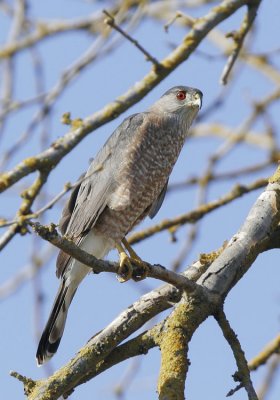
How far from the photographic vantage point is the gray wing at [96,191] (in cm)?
527

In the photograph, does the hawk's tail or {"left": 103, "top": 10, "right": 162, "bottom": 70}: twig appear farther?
the hawk's tail

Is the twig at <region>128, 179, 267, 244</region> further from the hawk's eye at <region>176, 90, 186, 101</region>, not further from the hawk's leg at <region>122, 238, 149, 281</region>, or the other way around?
the hawk's eye at <region>176, 90, 186, 101</region>

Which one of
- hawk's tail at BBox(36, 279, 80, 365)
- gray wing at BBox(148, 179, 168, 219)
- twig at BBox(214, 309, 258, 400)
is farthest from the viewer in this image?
gray wing at BBox(148, 179, 168, 219)

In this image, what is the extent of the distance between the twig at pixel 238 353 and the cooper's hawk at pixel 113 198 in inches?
58.6

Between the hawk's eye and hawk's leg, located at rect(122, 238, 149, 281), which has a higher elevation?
the hawk's eye

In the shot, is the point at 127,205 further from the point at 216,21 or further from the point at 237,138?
the point at 216,21

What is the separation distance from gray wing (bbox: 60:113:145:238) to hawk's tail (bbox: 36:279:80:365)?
A: 39 cm

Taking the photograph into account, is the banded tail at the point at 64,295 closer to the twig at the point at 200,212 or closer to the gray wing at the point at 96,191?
the gray wing at the point at 96,191

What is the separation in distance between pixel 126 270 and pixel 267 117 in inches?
70.9

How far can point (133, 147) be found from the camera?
550 centimetres

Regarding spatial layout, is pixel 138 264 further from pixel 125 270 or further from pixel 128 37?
pixel 128 37

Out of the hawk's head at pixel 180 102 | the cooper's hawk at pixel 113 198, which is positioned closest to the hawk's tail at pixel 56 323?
the cooper's hawk at pixel 113 198

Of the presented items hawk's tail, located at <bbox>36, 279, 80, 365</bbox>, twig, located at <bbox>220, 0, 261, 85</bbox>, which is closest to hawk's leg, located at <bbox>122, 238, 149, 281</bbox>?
hawk's tail, located at <bbox>36, 279, 80, 365</bbox>

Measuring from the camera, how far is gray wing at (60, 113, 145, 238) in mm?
5270
